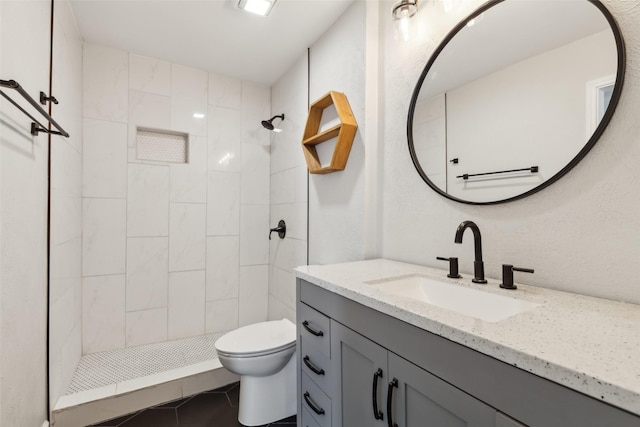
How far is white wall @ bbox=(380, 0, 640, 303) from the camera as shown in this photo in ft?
2.74

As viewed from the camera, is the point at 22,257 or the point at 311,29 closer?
the point at 22,257

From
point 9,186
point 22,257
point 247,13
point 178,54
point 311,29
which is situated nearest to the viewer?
point 9,186

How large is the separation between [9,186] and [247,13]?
1567 mm

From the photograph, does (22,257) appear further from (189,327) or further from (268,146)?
(268,146)

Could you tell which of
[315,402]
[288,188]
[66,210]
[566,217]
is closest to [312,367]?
[315,402]

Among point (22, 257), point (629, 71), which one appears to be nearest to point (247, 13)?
point (22, 257)

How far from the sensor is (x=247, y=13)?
1.88 metres

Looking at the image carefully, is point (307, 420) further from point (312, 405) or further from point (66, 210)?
point (66, 210)

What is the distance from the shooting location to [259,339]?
6.14 ft

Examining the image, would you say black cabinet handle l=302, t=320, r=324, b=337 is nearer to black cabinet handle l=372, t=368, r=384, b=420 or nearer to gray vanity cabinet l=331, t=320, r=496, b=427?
gray vanity cabinet l=331, t=320, r=496, b=427

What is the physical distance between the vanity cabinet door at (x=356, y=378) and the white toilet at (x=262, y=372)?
2.32ft

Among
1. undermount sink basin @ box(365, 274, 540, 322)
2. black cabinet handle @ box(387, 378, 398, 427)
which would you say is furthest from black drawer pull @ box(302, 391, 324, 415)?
undermount sink basin @ box(365, 274, 540, 322)

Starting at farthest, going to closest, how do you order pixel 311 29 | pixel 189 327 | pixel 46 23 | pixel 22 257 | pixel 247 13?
pixel 189 327, pixel 311 29, pixel 247 13, pixel 46 23, pixel 22 257

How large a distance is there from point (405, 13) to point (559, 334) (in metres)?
1.45
